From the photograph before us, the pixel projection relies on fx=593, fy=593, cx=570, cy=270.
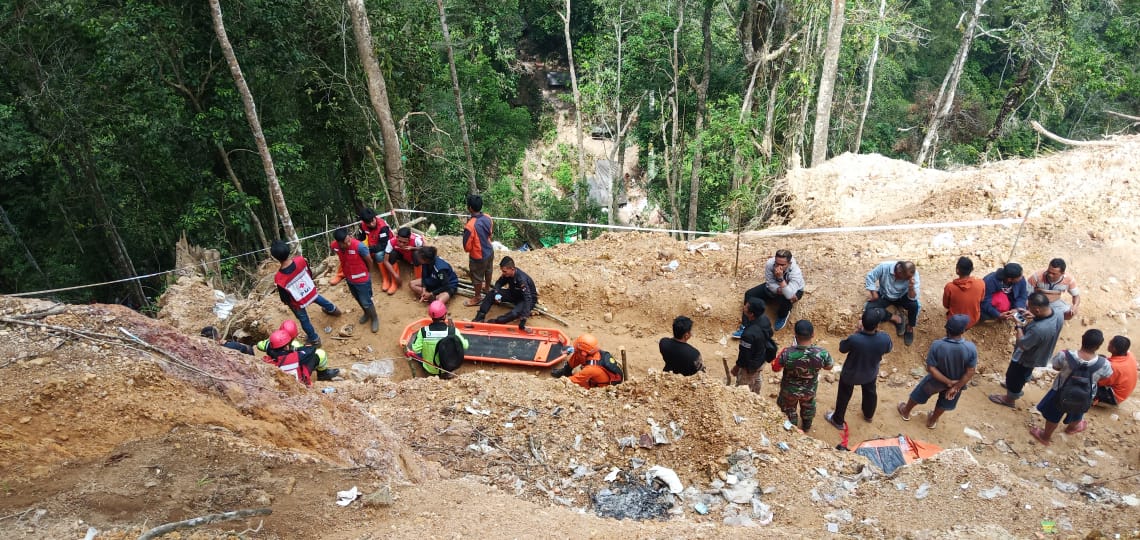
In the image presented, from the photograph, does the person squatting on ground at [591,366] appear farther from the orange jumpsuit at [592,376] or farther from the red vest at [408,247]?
the red vest at [408,247]

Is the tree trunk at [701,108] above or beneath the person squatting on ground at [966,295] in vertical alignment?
above

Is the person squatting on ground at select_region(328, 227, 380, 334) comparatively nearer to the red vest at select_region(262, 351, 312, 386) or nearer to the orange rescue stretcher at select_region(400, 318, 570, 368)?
the orange rescue stretcher at select_region(400, 318, 570, 368)

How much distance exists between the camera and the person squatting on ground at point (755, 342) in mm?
5727

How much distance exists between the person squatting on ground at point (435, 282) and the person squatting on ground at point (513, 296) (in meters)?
0.65

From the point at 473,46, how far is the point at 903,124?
61.1 ft

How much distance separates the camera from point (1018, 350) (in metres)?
6.03

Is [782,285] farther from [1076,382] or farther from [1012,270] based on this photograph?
[1076,382]

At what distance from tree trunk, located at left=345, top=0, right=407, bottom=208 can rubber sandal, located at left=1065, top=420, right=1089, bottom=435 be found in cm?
971

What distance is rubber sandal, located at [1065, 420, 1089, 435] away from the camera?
5.80m

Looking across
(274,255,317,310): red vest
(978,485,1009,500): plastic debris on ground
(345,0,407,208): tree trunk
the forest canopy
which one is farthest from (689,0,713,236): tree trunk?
(978,485,1009,500): plastic debris on ground

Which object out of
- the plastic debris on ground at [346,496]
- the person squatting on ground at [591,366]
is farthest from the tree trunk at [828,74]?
the plastic debris on ground at [346,496]

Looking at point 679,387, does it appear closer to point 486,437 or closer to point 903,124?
point 486,437

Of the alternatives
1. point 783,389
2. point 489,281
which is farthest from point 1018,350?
point 489,281

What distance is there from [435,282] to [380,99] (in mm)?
3841
